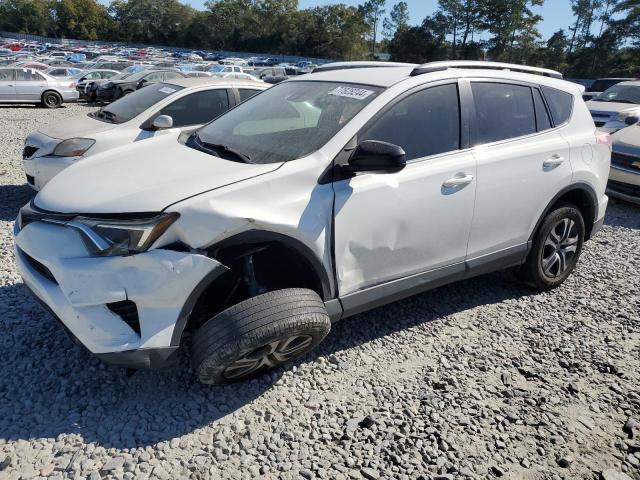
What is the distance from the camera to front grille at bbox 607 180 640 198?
6.96 meters

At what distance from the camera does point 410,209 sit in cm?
301

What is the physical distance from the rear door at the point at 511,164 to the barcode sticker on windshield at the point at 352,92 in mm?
832

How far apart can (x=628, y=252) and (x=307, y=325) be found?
14.3 feet

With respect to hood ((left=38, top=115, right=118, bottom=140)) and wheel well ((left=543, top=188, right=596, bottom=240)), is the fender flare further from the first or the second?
hood ((left=38, top=115, right=118, bottom=140))

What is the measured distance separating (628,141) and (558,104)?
4207 mm

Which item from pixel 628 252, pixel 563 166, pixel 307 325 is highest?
pixel 563 166

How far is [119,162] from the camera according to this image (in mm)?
3062

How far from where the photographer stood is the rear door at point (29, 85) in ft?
55.0

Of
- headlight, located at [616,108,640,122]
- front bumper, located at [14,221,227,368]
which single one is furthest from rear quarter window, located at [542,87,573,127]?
headlight, located at [616,108,640,122]

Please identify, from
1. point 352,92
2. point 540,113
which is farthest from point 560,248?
point 352,92

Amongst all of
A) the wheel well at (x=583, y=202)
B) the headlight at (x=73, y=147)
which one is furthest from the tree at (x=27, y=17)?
the wheel well at (x=583, y=202)

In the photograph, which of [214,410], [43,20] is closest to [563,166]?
[214,410]

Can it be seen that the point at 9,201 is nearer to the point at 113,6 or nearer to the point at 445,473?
the point at 445,473

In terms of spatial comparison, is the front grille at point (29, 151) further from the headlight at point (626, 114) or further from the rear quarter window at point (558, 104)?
the headlight at point (626, 114)
